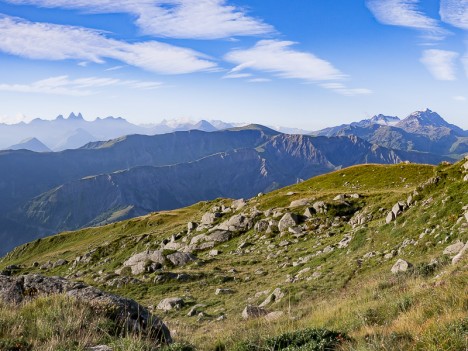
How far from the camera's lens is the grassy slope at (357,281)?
9.00m

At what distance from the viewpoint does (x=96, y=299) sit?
38.4 ft

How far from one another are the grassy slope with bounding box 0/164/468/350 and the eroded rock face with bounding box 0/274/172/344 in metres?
1.53

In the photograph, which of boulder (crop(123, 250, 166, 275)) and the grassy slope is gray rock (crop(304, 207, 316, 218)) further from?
boulder (crop(123, 250, 166, 275))

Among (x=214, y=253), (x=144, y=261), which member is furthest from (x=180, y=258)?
(x=144, y=261)

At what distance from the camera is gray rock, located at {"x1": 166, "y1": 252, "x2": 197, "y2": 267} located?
154 ft

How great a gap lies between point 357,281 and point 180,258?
27846 mm

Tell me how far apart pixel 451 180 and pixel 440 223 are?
871 cm

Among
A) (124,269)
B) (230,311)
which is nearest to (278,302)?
(230,311)

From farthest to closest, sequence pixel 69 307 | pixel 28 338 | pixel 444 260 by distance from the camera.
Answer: pixel 444 260, pixel 69 307, pixel 28 338

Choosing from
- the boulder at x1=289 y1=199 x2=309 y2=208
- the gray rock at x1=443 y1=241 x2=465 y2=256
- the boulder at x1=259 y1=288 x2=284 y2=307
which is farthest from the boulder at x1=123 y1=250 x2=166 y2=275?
the gray rock at x1=443 y1=241 x2=465 y2=256

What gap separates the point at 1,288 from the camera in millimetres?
13172

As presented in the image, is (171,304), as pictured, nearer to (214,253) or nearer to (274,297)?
(274,297)

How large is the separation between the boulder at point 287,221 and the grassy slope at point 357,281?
204 cm

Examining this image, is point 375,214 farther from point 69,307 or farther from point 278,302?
point 69,307
